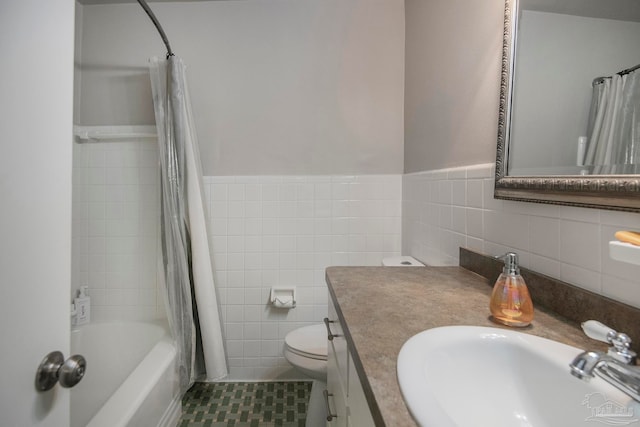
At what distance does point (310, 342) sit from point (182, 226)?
0.87 m

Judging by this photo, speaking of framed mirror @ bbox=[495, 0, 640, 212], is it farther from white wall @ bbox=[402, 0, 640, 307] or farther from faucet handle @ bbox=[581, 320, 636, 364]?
faucet handle @ bbox=[581, 320, 636, 364]

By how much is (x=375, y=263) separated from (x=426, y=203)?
552mm

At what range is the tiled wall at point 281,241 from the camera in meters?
1.84

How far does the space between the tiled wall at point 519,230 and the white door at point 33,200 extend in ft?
3.46

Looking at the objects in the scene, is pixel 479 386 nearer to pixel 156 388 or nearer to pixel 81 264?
pixel 156 388

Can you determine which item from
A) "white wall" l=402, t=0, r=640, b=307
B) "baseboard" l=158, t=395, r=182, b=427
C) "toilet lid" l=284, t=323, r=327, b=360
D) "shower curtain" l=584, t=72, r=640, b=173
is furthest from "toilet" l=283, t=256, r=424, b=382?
"shower curtain" l=584, t=72, r=640, b=173

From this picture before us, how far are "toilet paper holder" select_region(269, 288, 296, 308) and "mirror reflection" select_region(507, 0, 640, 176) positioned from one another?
1.33 m

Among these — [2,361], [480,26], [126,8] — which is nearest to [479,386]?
[2,361]

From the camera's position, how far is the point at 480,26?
3.49 ft

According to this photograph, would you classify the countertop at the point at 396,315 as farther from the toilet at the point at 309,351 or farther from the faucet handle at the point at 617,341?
the toilet at the point at 309,351

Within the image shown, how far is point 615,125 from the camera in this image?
60 centimetres

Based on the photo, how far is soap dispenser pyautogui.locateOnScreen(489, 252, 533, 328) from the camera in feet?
2.08
